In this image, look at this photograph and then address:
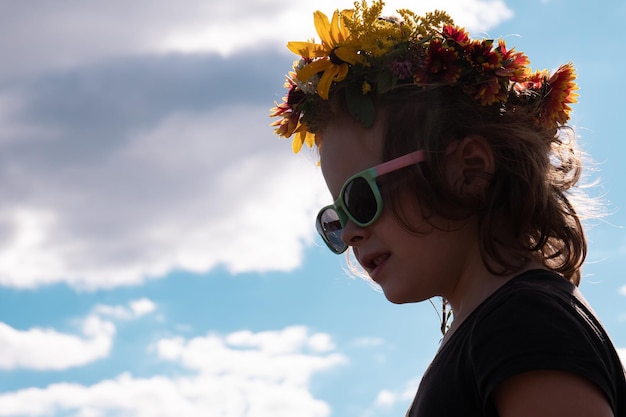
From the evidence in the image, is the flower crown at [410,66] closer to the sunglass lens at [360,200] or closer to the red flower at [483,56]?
the red flower at [483,56]

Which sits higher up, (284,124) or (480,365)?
(284,124)

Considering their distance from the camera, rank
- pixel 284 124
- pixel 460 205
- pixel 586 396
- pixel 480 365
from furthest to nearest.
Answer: pixel 284 124
pixel 460 205
pixel 480 365
pixel 586 396

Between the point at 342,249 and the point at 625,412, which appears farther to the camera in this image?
the point at 342,249

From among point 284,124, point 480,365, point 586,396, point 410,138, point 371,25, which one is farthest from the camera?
point 284,124

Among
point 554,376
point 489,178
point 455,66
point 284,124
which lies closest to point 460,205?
point 489,178

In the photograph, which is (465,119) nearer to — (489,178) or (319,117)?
(489,178)

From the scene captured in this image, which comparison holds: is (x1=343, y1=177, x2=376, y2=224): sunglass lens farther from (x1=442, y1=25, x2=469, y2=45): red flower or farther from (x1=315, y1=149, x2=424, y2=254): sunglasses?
(x1=442, y1=25, x2=469, y2=45): red flower

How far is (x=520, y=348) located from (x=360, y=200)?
3.79 ft

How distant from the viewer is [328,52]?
4.12 meters

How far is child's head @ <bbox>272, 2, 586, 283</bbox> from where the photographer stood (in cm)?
356

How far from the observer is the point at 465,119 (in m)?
3.77

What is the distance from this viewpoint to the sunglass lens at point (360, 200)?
369cm

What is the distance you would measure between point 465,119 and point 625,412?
1.39 metres

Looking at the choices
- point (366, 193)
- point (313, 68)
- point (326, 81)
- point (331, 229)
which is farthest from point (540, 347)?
point (313, 68)
